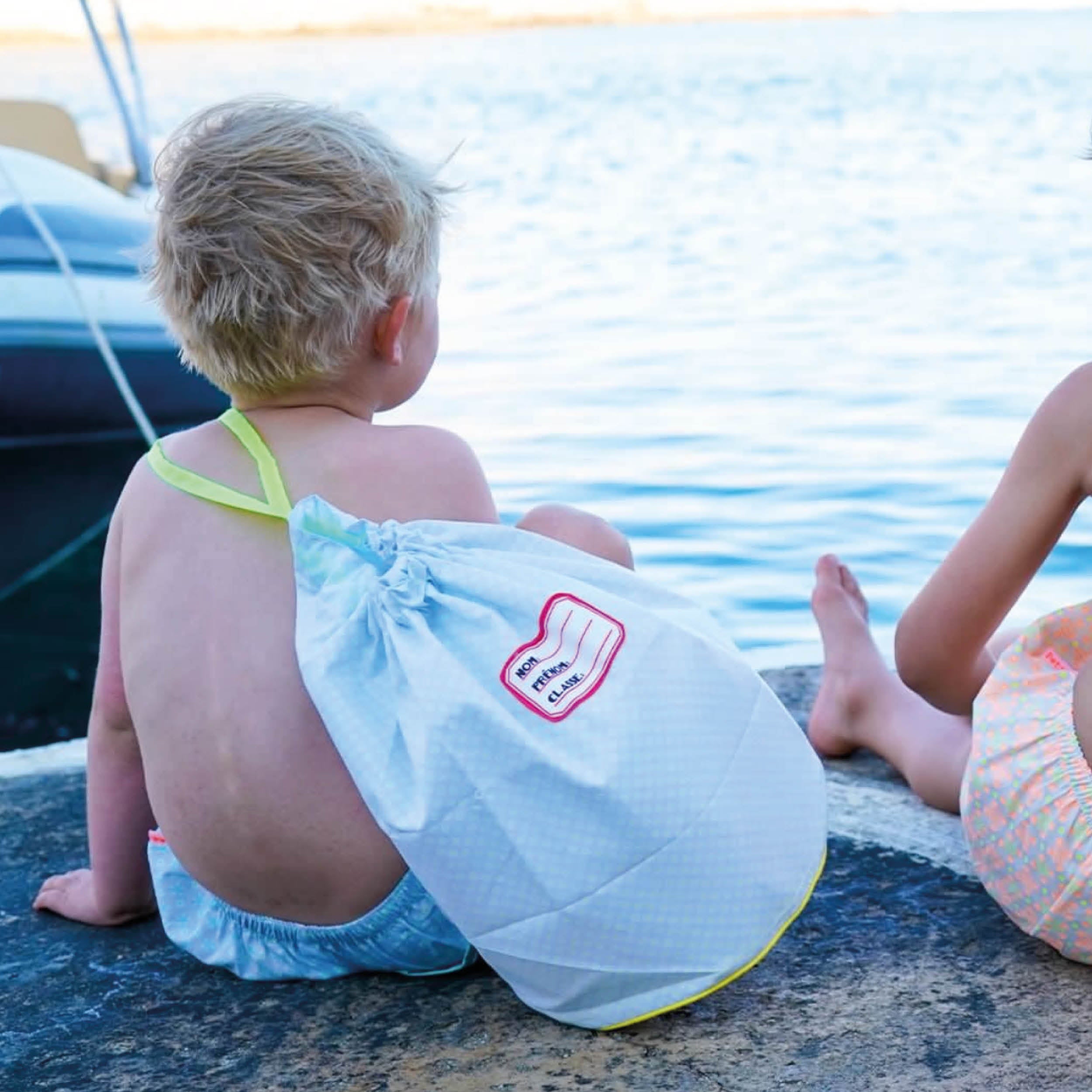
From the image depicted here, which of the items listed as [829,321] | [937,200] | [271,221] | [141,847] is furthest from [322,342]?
[937,200]

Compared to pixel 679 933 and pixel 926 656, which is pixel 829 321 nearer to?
pixel 926 656

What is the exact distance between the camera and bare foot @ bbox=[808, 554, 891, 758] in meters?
2.38

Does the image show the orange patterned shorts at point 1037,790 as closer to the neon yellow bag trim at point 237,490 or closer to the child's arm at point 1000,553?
the child's arm at point 1000,553

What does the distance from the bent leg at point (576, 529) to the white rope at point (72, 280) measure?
10.1 feet

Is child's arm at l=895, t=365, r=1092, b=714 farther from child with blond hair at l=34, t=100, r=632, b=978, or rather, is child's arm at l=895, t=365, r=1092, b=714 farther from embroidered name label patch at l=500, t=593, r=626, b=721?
embroidered name label patch at l=500, t=593, r=626, b=721

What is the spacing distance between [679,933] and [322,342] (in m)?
0.70

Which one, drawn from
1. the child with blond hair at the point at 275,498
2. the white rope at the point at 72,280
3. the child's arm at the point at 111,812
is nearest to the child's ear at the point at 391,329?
the child with blond hair at the point at 275,498

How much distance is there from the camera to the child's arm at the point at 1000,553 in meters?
1.71

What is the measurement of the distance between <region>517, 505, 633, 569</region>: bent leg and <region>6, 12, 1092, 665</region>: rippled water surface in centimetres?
37

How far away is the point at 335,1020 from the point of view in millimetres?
1651

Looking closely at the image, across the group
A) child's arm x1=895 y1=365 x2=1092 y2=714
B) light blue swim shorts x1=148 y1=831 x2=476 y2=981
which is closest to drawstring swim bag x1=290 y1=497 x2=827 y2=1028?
light blue swim shorts x1=148 y1=831 x2=476 y2=981

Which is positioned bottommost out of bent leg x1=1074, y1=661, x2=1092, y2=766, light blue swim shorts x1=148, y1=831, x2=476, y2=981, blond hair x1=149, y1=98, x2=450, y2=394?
light blue swim shorts x1=148, y1=831, x2=476, y2=981

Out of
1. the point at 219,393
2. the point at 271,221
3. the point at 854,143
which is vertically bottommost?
the point at 854,143

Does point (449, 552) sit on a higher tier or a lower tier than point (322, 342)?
lower
